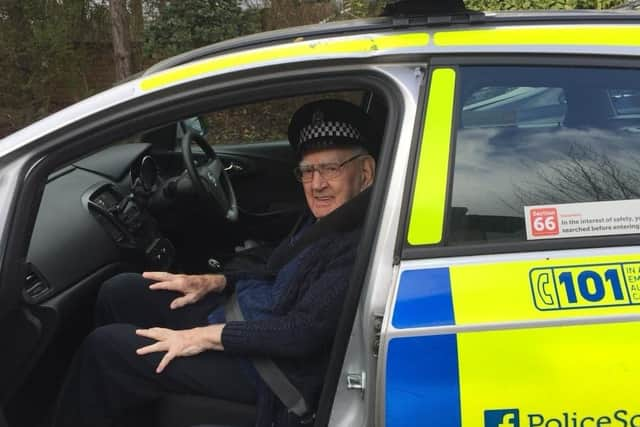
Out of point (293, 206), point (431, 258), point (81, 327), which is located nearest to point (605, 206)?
point (431, 258)

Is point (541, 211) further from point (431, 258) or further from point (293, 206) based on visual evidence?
point (293, 206)

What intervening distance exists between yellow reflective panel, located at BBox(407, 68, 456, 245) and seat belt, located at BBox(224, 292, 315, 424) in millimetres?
546

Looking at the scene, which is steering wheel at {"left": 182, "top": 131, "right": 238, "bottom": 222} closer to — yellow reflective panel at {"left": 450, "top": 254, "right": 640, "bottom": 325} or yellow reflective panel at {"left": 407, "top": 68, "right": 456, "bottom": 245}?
yellow reflective panel at {"left": 407, "top": 68, "right": 456, "bottom": 245}

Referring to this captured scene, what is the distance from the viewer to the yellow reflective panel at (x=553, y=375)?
1266 millimetres

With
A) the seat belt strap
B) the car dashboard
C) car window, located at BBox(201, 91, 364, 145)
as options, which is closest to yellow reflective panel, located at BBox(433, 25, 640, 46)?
the seat belt strap

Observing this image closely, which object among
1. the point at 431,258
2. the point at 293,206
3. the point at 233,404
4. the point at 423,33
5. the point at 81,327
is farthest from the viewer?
the point at 293,206

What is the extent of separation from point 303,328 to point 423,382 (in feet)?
1.37

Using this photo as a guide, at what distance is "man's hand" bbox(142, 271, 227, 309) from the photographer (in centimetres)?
217

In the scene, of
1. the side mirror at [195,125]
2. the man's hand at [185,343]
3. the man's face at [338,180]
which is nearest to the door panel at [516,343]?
the man's hand at [185,343]

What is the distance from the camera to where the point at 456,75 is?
145cm

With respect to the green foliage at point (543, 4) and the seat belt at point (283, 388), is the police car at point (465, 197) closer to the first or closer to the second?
the seat belt at point (283, 388)

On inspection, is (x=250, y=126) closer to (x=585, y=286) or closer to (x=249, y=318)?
(x=249, y=318)

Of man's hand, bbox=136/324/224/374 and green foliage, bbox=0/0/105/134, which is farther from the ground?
green foliage, bbox=0/0/105/134

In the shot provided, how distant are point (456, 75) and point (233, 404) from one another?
1.09 meters
